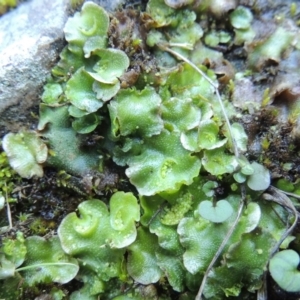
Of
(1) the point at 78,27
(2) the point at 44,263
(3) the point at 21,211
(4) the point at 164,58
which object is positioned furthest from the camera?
(4) the point at 164,58

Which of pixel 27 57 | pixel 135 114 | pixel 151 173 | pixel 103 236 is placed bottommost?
pixel 103 236

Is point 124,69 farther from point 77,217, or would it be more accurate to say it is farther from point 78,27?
point 77,217

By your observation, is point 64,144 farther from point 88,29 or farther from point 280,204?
point 280,204

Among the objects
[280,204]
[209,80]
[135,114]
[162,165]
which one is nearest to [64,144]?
[135,114]

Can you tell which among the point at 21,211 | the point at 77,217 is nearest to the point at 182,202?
the point at 77,217

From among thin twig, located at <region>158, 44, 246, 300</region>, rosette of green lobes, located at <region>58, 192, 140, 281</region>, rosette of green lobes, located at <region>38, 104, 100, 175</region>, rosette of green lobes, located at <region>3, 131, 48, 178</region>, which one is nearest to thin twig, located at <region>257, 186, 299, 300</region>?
thin twig, located at <region>158, 44, 246, 300</region>

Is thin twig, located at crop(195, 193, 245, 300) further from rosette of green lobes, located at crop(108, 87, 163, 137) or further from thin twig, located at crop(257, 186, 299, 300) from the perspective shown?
rosette of green lobes, located at crop(108, 87, 163, 137)

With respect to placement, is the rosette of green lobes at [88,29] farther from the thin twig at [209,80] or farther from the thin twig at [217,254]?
the thin twig at [217,254]
